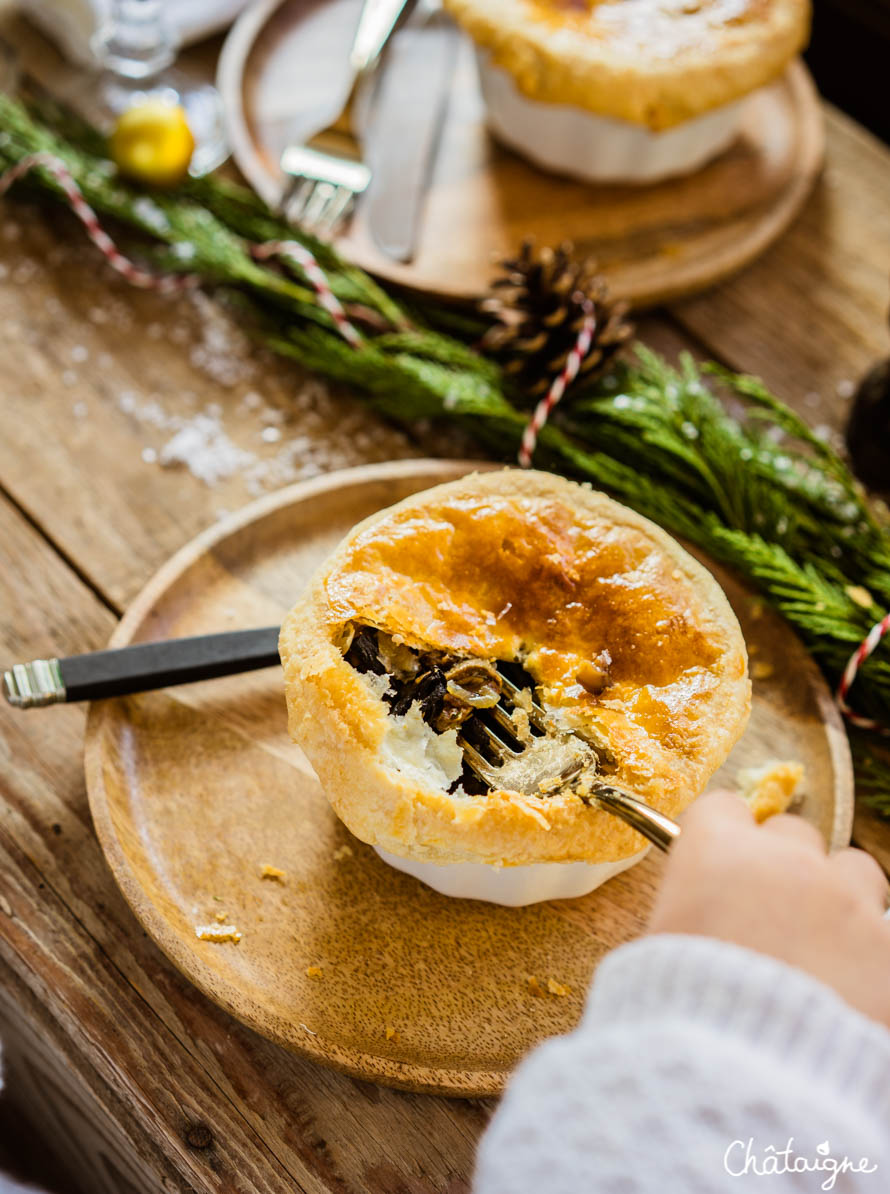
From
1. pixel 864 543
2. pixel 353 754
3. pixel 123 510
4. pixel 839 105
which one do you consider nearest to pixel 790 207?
pixel 864 543

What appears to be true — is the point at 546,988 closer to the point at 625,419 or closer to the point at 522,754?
the point at 522,754

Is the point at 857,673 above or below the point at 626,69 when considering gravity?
below

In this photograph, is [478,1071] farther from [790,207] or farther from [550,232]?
[790,207]

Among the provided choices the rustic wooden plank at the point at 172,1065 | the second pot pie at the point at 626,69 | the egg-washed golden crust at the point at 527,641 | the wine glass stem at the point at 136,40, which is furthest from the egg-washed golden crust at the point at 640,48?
the rustic wooden plank at the point at 172,1065

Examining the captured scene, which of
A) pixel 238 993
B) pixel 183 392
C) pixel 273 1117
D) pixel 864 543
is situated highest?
pixel 183 392

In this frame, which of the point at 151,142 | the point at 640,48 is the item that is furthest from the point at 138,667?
the point at 640,48

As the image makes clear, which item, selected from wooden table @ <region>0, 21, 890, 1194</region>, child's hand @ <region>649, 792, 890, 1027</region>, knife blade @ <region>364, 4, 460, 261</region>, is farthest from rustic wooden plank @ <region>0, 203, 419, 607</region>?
child's hand @ <region>649, 792, 890, 1027</region>
